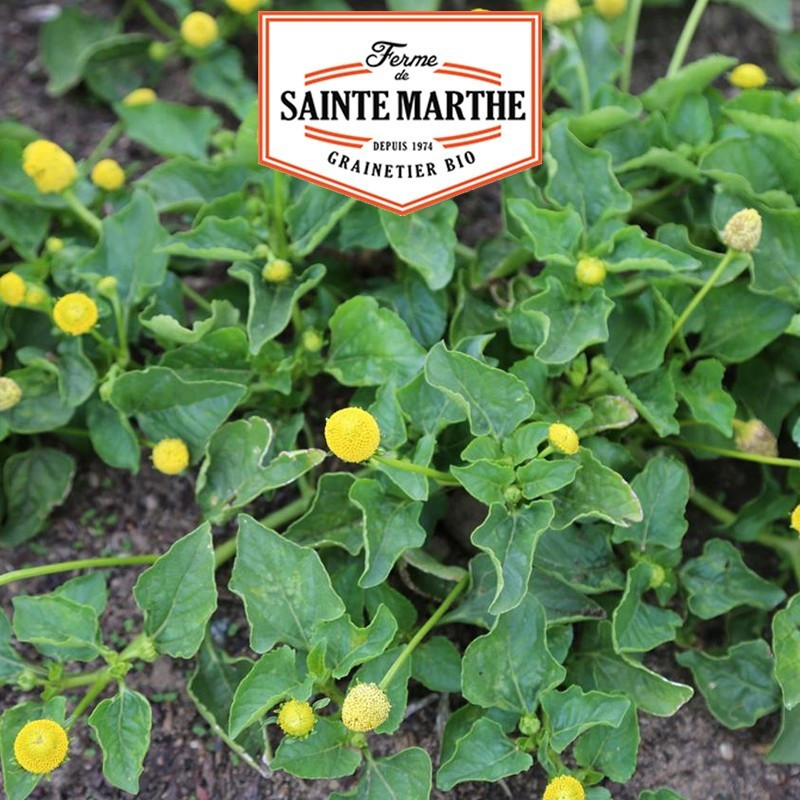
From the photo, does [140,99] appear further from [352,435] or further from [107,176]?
[352,435]

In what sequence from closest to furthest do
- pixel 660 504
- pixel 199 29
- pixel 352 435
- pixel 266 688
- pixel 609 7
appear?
pixel 352 435 → pixel 266 688 → pixel 660 504 → pixel 609 7 → pixel 199 29

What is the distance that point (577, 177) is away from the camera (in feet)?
6.44

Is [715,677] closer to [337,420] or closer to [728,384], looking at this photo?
[728,384]

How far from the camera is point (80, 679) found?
5.74 feet

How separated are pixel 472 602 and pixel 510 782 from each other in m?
0.29

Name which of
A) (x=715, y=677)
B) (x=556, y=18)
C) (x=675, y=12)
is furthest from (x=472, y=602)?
(x=675, y=12)

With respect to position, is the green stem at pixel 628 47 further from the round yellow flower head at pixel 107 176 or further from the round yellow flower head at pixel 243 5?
the round yellow flower head at pixel 107 176

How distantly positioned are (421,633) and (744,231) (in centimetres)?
80

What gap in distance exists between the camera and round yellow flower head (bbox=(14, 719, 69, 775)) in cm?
149

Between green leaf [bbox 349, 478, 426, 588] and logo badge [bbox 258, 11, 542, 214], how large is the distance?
1.60 feet

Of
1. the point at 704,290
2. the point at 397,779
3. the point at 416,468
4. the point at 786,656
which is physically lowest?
the point at 397,779

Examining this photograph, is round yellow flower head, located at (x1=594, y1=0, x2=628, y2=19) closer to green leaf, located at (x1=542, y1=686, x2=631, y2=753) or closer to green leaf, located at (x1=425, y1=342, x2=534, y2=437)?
green leaf, located at (x1=425, y1=342, x2=534, y2=437)

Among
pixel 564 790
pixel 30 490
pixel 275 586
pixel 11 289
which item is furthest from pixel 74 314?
pixel 564 790

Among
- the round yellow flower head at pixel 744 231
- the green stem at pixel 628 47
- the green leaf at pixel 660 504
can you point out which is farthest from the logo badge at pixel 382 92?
the green leaf at pixel 660 504
